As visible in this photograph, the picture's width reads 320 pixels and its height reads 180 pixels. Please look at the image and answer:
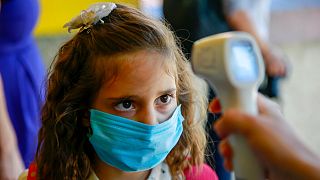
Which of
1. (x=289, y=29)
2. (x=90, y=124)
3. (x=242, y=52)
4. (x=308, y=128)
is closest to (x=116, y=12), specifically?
(x=90, y=124)

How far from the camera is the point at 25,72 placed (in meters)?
1.68

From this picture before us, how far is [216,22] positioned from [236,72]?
1037mm

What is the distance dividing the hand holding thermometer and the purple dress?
0.99 meters

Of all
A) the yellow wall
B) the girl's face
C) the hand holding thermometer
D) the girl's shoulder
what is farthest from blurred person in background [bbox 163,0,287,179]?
the yellow wall

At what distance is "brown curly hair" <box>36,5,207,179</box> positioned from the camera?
1138 millimetres

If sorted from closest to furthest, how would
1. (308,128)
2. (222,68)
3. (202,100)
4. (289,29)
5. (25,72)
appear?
(222,68)
(202,100)
(25,72)
(308,128)
(289,29)

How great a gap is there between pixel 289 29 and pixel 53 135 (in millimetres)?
2801

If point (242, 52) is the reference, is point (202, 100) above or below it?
below

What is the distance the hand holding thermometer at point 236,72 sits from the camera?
0.68 m

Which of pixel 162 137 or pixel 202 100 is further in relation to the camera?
pixel 202 100

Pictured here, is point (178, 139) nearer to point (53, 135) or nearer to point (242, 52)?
point (53, 135)

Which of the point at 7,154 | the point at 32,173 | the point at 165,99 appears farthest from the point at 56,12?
the point at 165,99

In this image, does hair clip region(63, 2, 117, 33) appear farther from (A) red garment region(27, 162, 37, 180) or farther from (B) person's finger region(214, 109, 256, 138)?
(B) person's finger region(214, 109, 256, 138)

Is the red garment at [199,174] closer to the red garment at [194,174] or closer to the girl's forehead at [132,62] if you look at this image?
the red garment at [194,174]
